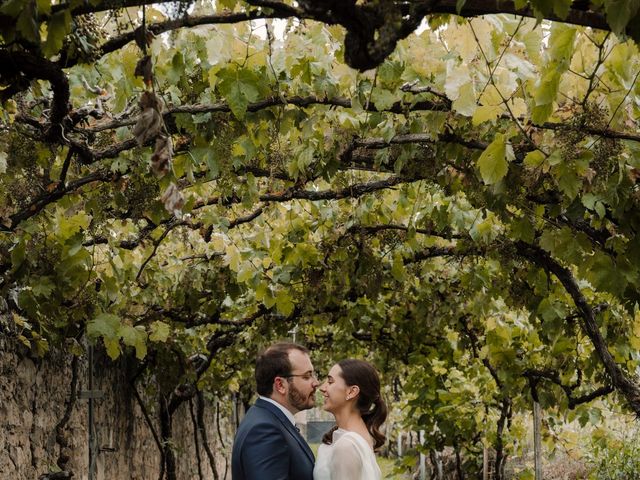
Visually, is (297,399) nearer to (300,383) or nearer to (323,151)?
(300,383)

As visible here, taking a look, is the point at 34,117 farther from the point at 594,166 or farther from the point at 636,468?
the point at 636,468

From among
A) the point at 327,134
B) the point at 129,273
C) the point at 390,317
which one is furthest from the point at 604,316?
the point at 390,317

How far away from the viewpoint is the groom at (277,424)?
311cm

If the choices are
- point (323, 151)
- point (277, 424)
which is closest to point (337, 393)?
point (277, 424)

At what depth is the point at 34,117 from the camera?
3277mm

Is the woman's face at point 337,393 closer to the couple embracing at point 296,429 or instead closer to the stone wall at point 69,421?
the couple embracing at point 296,429

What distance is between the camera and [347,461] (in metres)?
3.18

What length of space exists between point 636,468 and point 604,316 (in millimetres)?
2502

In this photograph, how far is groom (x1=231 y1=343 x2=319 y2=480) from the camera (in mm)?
3109

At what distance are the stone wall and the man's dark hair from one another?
1.91 metres

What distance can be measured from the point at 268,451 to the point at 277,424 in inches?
5.1

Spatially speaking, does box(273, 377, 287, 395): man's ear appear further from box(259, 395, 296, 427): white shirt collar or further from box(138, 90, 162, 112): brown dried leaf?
box(138, 90, 162, 112): brown dried leaf

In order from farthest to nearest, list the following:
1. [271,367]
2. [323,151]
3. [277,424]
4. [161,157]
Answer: [323,151], [271,367], [277,424], [161,157]

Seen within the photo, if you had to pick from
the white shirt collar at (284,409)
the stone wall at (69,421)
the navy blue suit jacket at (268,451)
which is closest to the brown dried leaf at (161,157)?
the navy blue suit jacket at (268,451)
